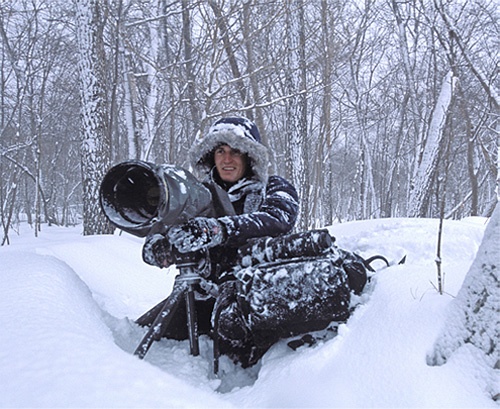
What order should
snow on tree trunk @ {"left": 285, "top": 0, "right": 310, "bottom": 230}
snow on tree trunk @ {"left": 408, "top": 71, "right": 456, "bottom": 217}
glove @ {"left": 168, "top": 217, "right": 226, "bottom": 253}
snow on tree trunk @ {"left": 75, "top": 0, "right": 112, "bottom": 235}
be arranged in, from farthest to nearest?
1. snow on tree trunk @ {"left": 285, "top": 0, "right": 310, "bottom": 230}
2. snow on tree trunk @ {"left": 408, "top": 71, "right": 456, "bottom": 217}
3. snow on tree trunk @ {"left": 75, "top": 0, "right": 112, "bottom": 235}
4. glove @ {"left": 168, "top": 217, "right": 226, "bottom": 253}

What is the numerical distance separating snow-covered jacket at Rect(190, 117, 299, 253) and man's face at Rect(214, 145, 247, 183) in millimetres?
26

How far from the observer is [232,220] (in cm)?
157

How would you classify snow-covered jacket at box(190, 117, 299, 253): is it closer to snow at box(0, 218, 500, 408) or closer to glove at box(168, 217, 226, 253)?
glove at box(168, 217, 226, 253)

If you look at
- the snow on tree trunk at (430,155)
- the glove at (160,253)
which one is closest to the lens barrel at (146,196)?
the glove at (160,253)

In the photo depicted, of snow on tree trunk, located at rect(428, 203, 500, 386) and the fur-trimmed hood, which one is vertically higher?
the fur-trimmed hood

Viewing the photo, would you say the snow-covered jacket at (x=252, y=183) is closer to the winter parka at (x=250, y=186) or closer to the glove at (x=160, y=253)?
the winter parka at (x=250, y=186)

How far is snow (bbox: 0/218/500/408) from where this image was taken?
2.45ft

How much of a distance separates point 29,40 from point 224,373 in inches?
405

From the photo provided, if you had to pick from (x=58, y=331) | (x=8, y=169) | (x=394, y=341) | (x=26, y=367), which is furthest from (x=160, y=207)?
(x=8, y=169)

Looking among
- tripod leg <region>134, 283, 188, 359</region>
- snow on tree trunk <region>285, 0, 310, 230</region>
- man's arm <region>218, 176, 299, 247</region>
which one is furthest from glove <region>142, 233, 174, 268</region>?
snow on tree trunk <region>285, 0, 310, 230</region>

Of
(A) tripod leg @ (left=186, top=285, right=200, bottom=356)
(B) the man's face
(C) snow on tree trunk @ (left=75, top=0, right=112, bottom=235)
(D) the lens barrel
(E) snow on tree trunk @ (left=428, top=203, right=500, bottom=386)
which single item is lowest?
(A) tripod leg @ (left=186, top=285, right=200, bottom=356)

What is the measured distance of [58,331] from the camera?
99 centimetres

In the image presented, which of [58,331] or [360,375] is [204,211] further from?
[360,375]

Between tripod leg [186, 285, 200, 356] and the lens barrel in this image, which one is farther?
tripod leg [186, 285, 200, 356]
